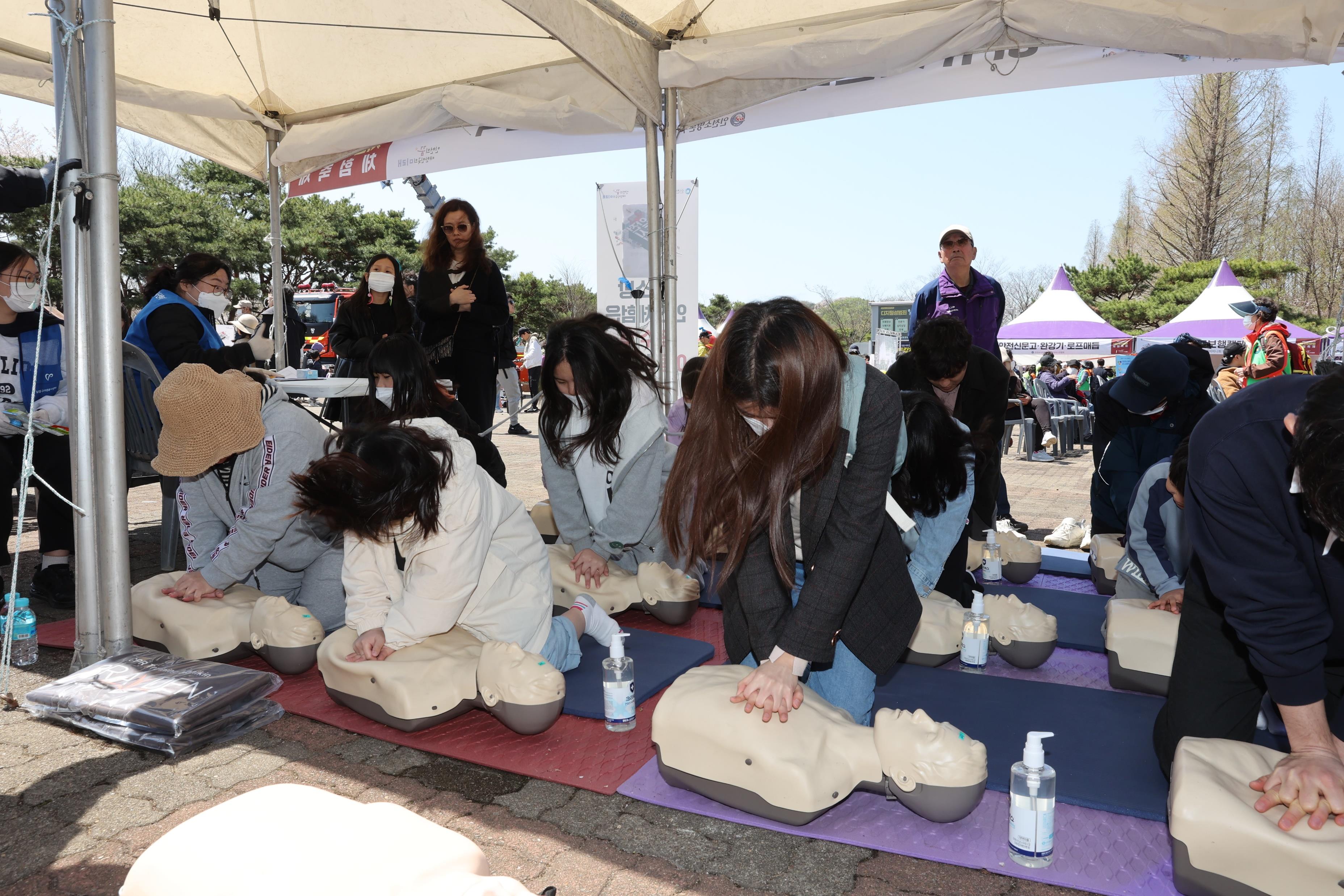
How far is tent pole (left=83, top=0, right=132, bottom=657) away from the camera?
254cm

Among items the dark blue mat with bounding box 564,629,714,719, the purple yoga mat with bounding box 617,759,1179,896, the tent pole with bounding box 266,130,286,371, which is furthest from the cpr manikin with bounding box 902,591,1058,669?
the tent pole with bounding box 266,130,286,371

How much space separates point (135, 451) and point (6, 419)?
46cm

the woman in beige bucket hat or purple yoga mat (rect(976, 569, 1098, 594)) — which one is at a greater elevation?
the woman in beige bucket hat

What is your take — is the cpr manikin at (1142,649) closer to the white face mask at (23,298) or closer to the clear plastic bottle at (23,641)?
the clear plastic bottle at (23,641)

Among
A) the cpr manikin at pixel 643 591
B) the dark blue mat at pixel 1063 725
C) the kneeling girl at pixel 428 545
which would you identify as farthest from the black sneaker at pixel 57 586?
the dark blue mat at pixel 1063 725

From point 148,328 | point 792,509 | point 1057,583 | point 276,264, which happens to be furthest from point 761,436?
point 276,264

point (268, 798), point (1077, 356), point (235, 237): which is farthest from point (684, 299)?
point (235, 237)

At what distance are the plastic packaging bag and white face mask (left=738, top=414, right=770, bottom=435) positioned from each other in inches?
64.3

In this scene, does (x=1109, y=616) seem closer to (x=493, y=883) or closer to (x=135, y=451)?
(x=493, y=883)

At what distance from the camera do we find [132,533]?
4977 mm

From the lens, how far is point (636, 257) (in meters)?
5.53

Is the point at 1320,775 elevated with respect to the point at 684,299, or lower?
lower

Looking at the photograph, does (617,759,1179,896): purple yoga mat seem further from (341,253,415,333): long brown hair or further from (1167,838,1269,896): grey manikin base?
(341,253,415,333): long brown hair

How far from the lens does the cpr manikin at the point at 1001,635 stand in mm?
2885
